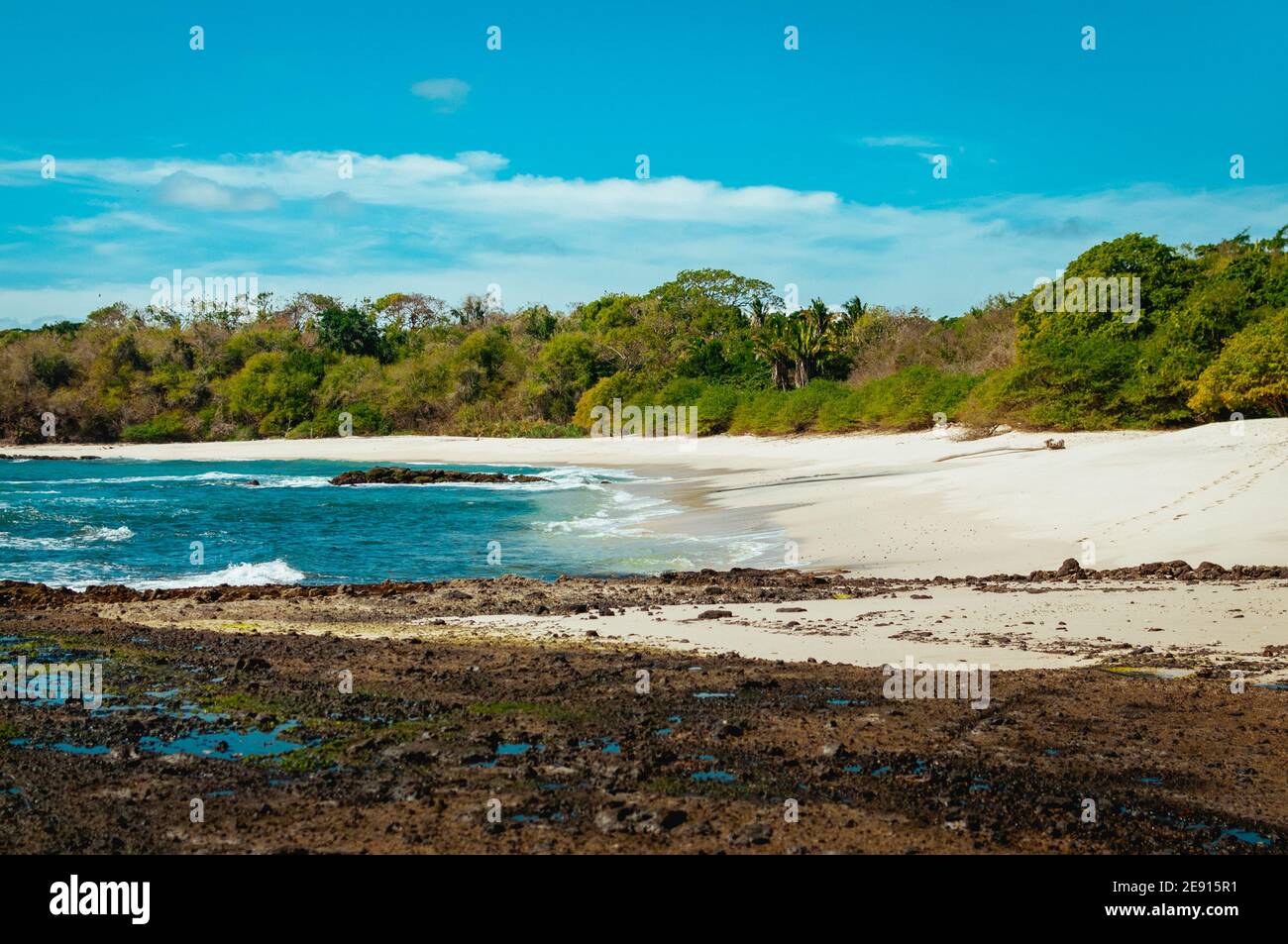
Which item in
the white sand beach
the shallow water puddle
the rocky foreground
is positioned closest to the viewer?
the rocky foreground

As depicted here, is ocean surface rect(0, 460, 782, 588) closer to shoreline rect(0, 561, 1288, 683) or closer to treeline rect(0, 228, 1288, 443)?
shoreline rect(0, 561, 1288, 683)

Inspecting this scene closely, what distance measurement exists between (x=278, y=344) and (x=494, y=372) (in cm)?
2204

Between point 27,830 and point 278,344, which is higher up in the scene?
point 278,344

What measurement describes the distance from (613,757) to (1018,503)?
15728 mm

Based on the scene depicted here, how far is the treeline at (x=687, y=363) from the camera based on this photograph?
1489 inches

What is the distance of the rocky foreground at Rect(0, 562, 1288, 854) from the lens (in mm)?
4527

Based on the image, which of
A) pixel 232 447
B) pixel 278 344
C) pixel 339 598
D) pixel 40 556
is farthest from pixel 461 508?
pixel 278 344

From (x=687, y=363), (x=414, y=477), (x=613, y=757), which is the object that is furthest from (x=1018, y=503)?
(x=687, y=363)

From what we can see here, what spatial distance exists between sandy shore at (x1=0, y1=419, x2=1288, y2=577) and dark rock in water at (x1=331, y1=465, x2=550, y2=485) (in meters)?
7.77

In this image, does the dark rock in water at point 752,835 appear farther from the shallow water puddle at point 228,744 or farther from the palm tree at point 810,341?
the palm tree at point 810,341

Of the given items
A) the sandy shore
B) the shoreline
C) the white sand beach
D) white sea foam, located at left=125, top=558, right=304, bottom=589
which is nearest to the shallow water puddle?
the shoreline
